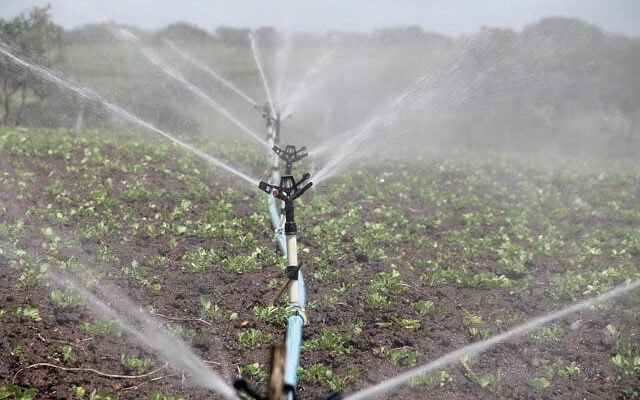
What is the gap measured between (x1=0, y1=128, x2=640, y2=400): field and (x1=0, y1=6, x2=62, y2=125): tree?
38.8 feet

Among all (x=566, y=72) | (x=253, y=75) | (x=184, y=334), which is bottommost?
(x=184, y=334)

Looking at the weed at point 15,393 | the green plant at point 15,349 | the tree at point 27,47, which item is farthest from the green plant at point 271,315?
the tree at point 27,47

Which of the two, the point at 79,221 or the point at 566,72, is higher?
the point at 566,72

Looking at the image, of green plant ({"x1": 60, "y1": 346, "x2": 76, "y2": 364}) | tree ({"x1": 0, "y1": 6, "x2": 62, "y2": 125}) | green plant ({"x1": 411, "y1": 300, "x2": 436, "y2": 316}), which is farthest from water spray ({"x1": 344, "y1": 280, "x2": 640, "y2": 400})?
tree ({"x1": 0, "y1": 6, "x2": 62, "y2": 125})

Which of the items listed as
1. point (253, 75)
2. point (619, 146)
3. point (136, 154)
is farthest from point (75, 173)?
point (619, 146)

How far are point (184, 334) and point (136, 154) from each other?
876 centimetres

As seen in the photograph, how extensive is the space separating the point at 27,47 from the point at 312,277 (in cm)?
2102

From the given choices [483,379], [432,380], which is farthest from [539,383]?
[432,380]

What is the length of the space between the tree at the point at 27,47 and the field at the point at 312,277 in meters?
11.8

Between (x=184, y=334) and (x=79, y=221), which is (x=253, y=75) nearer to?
(x=79, y=221)

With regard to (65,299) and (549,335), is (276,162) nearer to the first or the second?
(65,299)

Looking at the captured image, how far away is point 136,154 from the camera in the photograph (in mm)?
14312

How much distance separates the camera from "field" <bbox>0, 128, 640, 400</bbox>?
598 centimetres

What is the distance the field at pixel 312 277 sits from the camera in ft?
19.6
